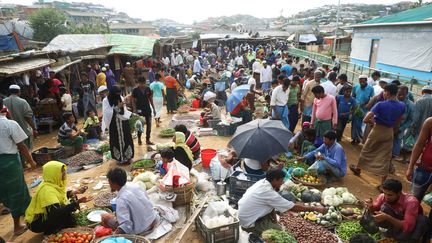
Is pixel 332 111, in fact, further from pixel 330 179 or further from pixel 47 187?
pixel 47 187

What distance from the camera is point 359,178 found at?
6.39 meters

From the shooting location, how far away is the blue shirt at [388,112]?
17.0 feet

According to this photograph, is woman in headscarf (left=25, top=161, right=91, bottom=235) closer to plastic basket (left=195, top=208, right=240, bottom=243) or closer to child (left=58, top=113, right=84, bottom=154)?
plastic basket (left=195, top=208, right=240, bottom=243)

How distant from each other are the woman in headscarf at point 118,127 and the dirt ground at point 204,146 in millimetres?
460

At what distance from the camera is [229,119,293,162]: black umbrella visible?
4992mm

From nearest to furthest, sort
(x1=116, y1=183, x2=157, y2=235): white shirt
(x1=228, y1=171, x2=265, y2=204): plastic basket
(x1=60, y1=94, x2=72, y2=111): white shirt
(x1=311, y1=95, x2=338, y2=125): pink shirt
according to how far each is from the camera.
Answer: (x1=116, y1=183, x2=157, y2=235): white shirt → (x1=228, y1=171, x2=265, y2=204): plastic basket → (x1=311, y1=95, x2=338, y2=125): pink shirt → (x1=60, y1=94, x2=72, y2=111): white shirt

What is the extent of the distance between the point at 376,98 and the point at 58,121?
9.58 metres

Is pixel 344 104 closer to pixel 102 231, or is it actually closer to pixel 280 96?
pixel 280 96

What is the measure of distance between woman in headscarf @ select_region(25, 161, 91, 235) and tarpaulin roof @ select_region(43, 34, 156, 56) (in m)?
11.3

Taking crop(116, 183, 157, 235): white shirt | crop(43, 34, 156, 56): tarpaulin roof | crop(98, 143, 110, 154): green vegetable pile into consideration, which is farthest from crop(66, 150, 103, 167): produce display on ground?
crop(43, 34, 156, 56): tarpaulin roof

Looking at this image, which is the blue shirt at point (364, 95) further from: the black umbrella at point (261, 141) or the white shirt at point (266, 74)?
the white shirt at point (266, 74)

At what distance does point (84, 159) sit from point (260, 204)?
5.11m

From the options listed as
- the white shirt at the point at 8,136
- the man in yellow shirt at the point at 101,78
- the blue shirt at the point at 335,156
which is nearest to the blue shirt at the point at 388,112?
the blue shirt at the point at 335,156

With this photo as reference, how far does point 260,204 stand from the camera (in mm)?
3914
